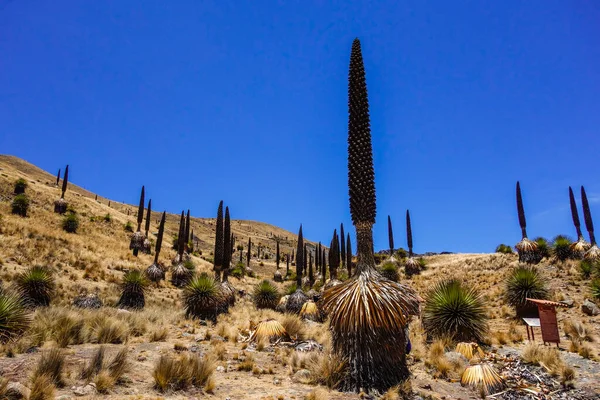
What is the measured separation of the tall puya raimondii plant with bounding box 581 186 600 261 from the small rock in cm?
886

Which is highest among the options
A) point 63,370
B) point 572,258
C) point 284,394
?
point 572,258

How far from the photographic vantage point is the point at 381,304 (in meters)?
9.33

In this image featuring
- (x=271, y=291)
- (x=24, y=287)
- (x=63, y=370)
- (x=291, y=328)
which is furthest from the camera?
(x=271, y=291)

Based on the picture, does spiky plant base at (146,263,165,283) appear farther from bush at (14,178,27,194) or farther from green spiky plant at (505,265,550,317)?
bush at (14,178,27,194)

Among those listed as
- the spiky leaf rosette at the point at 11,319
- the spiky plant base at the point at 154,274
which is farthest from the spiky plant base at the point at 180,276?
the spiky leaf rosette at the point at 11,319

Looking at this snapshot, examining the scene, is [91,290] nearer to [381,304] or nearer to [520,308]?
[381,304]

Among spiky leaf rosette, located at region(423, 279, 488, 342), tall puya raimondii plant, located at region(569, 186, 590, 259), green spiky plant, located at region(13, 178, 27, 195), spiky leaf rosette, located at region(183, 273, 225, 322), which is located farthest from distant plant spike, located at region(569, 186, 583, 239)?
green spiky plant, located at region(13, 178, 27, 195)

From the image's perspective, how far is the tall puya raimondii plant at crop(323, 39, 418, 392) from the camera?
925 centimetres

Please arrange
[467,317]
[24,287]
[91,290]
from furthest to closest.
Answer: [91,290], [24,287], [467,317]

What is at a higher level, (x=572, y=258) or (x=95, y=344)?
(x=572, y=258)

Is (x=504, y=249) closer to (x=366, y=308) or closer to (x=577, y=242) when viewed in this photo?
(x=577, y=242)

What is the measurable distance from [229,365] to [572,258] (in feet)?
101

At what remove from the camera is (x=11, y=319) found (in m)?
10.3

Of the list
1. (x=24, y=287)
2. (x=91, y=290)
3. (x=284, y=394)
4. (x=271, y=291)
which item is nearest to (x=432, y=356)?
(x=284, y=394)
